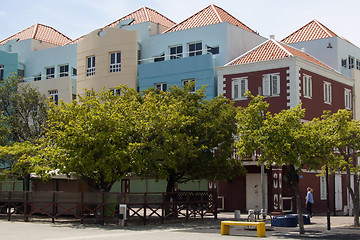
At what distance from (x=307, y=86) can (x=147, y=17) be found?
1612 cm

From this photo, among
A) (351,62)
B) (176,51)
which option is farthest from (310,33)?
(176,51)

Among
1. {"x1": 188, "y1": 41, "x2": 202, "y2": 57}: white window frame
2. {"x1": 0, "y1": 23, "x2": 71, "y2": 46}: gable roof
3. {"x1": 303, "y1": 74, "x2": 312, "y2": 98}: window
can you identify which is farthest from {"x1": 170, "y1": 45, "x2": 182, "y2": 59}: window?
{"x1": 0, "y1": 23, "x2": 71, "y2": 46}: gable roof

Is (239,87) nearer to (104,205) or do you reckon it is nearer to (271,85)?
(271,85)

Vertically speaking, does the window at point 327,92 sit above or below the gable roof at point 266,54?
below

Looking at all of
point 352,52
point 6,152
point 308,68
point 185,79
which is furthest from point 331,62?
point 6,152

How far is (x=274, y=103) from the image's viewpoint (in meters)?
36.2

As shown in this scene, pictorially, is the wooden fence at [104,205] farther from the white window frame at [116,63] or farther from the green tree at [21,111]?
the white window frame at [116,63]

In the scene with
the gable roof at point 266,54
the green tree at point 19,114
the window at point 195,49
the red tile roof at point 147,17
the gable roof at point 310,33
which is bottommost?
the green tree at point 19,114

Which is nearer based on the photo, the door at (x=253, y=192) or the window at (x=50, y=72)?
the door at (x=253, y=192)

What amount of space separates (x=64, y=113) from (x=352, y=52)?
2703 cm

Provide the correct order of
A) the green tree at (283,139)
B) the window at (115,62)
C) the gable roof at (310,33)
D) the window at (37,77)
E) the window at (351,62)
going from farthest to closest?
the window at (37,77) < the window at (351,62) < the gable roof at (310,33) < the window at (115,62) < the green tree at (283,139)

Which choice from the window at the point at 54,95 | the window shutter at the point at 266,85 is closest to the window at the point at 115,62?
the window at the point at 54,95

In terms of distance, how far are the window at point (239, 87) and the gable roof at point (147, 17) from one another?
37.7 feet

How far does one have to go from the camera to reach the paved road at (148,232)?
19688 millimetres
